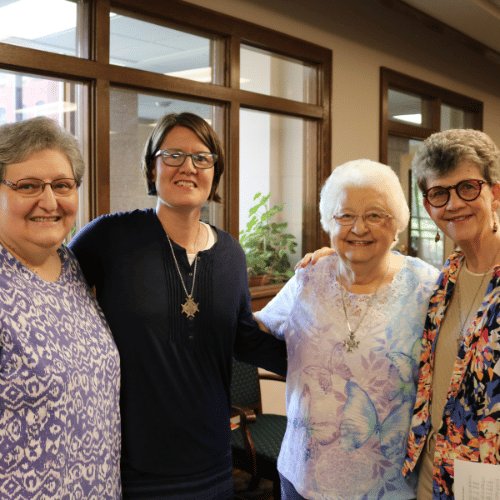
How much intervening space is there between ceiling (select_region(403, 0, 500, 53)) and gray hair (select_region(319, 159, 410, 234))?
3373 millimetres

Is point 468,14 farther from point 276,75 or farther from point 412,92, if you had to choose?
point 276,75

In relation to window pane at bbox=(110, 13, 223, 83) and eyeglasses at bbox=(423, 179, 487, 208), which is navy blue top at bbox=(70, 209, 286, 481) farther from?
window pane at bbox=(110, 13, 223, 83)

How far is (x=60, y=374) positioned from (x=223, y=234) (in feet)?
2.57

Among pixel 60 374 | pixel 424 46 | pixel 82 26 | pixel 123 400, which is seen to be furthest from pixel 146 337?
pixel 424 46

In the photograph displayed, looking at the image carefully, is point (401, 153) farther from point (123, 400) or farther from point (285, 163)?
point (123, 400)

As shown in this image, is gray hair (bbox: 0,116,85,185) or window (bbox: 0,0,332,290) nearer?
gray hair (bbox: 0,116,85,185)

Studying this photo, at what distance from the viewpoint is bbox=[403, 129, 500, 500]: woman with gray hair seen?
4.96 ft

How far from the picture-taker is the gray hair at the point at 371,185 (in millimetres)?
1816

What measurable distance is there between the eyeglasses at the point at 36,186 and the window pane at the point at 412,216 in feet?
14.8

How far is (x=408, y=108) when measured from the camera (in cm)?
603

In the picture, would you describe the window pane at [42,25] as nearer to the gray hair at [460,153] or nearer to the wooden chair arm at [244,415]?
the wooden chair arm at [244,415]

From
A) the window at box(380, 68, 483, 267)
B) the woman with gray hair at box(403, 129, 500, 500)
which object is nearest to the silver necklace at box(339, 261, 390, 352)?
the woman with gray hair at box(403, 129, 500, 500)

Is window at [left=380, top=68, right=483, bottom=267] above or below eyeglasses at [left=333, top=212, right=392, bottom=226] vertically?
above

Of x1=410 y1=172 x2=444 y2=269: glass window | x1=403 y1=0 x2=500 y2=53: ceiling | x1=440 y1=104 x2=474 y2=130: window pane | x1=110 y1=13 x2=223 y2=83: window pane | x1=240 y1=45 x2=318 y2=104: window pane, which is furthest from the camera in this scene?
x1=440 y1=104 x2=474 y2=130: window pane
